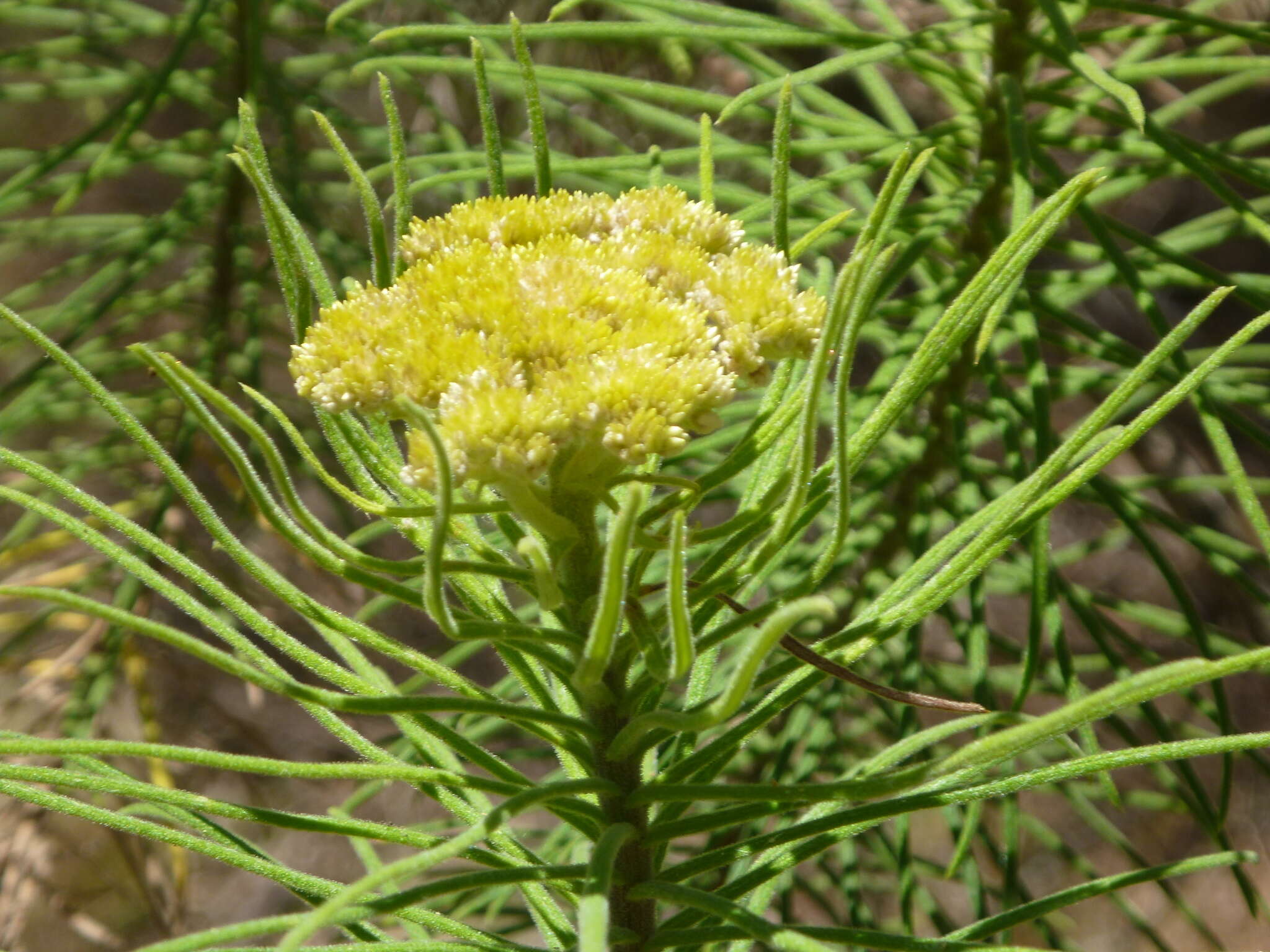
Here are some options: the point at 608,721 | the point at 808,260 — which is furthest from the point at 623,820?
the point at 808,260

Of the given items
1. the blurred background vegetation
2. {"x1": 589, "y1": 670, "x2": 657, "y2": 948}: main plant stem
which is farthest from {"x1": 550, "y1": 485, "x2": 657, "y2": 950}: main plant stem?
the blurred background vegetation

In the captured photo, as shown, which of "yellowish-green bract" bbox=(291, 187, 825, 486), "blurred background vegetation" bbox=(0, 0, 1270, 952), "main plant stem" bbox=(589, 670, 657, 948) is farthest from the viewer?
"blurred background vegetation" bbox=(0, 0, 1270, 952)

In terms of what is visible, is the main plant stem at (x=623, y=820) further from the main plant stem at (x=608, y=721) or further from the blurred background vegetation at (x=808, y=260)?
the blurred background vegetation at (x=808, y=260)

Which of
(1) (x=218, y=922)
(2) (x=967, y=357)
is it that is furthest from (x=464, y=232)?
(1) (x=218, y=922)

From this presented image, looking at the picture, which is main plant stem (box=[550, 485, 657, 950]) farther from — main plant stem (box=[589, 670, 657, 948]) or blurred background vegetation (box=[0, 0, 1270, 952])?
blurred background vegetation (box=[0, 0, 1270, 952])

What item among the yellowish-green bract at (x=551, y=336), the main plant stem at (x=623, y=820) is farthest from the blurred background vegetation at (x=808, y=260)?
the main plant stem at (x=623, y=820)

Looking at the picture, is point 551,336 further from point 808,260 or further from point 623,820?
point 808,260

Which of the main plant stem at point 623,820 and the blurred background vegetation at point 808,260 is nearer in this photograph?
the main plant stem at point 623,820
